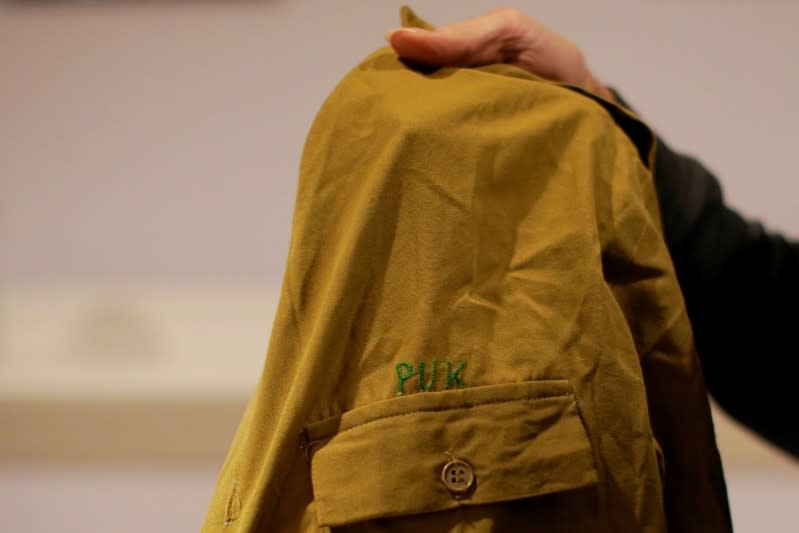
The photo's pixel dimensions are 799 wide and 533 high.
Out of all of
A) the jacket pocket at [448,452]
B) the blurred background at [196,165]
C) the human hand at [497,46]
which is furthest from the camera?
the blurred background at [196,165]

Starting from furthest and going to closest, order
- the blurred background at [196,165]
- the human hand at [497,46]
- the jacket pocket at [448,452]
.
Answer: the blurred background at [196,165], the human hand at [497,46], the jacket pocket at [448,452]

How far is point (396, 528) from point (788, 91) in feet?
3.29

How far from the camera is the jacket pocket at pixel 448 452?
0.41 m

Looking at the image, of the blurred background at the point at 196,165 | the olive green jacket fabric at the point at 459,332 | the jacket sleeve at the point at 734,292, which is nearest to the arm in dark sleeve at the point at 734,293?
the jacket sleeve at the point at 734,292

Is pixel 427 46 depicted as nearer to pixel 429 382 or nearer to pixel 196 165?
pixel 429 382

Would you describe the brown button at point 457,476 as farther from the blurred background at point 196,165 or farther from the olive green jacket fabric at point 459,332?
the blurred background at point 196,165

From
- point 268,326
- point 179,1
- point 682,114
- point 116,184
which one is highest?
point 179,1

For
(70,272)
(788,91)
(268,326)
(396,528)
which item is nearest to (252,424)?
(396,528)

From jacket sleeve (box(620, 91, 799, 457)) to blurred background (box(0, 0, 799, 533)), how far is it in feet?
1.75

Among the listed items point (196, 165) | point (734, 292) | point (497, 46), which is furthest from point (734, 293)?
point (196, 165)

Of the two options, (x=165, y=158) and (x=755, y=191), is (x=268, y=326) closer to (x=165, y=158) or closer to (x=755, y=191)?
(x=165, y=158)

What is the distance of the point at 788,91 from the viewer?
3.80 feet

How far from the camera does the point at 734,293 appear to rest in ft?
2.15

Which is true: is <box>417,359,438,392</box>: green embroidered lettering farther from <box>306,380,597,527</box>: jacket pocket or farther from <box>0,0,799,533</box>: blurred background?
<box>0,0,799,533</box>: blurred background
